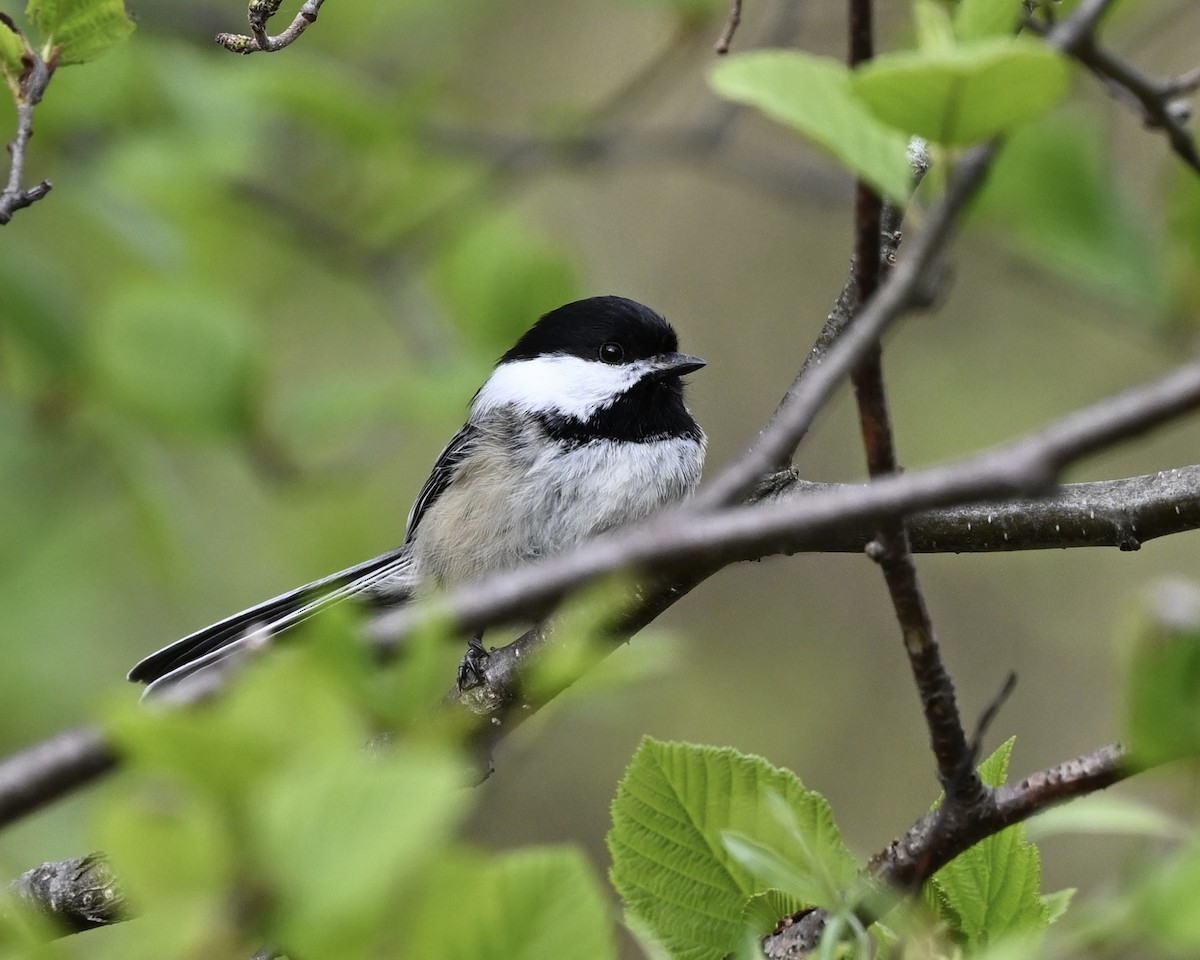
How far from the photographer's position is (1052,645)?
588 cm

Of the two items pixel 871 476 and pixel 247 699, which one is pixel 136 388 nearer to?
pixel 871 476

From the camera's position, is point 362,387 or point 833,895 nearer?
point 833,895

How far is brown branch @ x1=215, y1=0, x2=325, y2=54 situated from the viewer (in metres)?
1.54

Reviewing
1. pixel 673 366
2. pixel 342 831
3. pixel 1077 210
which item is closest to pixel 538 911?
pixel 342 831

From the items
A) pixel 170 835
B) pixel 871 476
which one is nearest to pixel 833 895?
pixel 871 476

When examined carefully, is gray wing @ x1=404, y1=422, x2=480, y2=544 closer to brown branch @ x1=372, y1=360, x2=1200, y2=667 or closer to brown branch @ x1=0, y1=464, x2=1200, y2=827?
brown branch @ x1=0, y1=464, x2=1200, y2=827

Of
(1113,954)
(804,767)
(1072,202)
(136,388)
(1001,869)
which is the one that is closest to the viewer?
(1113,954)

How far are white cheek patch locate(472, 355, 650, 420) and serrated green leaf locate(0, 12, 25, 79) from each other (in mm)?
1867

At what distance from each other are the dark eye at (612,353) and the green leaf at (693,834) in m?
2.35

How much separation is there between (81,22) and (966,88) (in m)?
0.97

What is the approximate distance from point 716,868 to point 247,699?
2.01ft

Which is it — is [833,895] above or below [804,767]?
above

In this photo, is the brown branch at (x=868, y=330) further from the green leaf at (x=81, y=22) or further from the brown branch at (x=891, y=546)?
the green leaf at (x=81, y=22)

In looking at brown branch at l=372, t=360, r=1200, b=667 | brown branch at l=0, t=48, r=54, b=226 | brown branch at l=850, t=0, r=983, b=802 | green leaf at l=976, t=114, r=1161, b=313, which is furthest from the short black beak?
brown branch at l=372, t=360, r=1200, b=667
